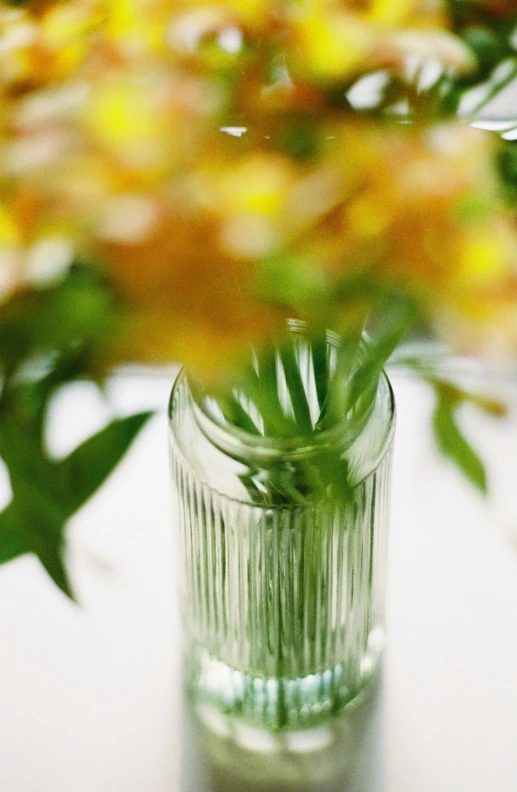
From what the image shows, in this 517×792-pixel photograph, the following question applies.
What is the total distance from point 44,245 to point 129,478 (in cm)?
47

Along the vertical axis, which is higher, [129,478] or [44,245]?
[44,245]

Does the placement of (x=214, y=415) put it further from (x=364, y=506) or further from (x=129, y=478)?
(x=129, y=478)

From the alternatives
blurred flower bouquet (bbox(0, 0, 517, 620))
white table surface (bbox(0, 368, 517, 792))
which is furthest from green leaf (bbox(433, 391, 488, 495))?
white table surface (bbox(0, 368, 517, 792))

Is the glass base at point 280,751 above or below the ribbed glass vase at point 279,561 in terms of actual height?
below

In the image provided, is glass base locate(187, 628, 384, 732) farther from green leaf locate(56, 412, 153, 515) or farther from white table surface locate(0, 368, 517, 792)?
green leaf locate(56, 412, 153, 515)

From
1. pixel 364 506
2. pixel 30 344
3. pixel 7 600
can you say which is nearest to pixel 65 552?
pixel 30 344

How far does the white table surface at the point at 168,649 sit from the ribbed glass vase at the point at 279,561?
0.10ft

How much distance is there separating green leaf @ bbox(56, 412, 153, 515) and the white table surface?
159mm

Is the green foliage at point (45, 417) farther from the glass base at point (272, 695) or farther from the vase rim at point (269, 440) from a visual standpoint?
the glass base at point (272, 695)

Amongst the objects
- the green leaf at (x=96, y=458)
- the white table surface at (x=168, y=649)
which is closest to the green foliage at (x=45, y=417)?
the green leaf at (x=96, y=458)

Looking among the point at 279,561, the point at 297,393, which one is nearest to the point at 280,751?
the point at 279,561

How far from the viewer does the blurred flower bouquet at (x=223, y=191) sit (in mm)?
168

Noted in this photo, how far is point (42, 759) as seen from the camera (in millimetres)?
528

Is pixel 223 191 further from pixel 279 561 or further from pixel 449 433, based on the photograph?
pixel 279 561
